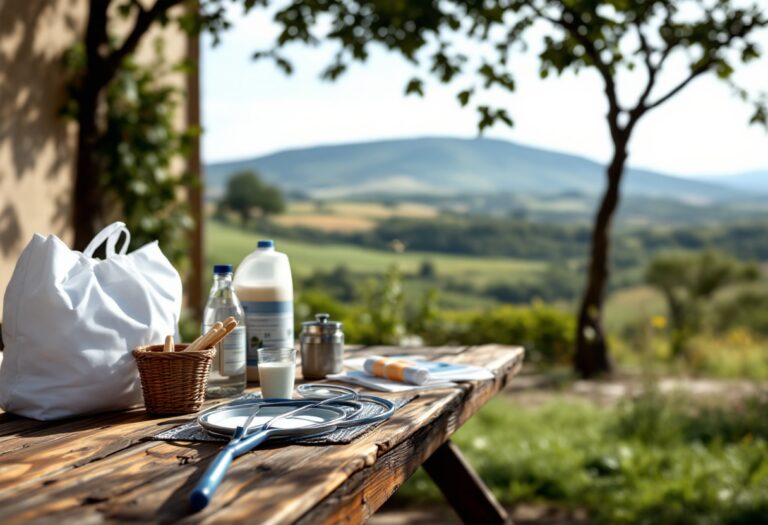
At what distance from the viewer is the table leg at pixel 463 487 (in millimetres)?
2598

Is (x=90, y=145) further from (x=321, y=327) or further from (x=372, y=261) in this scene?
(x=372, y=261)

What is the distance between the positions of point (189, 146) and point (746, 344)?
5179mm

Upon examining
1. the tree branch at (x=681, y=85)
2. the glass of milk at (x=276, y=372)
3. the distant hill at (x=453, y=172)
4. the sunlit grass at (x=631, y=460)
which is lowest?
the sunlit grass at (x=631, y=460)

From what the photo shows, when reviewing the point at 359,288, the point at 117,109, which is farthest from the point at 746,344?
the point at 117,109

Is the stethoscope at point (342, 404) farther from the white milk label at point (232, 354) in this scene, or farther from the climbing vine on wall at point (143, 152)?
the climbing vine on wall at point (143, 152)

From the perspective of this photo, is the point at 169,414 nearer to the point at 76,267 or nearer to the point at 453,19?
the point at 76,267

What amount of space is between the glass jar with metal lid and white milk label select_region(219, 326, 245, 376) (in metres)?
0.24

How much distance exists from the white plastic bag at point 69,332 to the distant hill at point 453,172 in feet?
70.0

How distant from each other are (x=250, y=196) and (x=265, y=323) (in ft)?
44.4

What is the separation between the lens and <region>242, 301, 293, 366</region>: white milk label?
178cm

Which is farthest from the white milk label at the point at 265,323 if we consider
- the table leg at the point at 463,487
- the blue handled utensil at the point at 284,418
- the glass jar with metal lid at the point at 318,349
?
the table leg at the point at 463,487

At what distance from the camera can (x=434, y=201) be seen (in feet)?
72.8

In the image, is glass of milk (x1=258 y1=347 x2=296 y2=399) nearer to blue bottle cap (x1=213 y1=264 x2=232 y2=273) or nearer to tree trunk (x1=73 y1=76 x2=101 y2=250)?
blue bottle cap (x1=213 y1=264 x2=232 y2=273)

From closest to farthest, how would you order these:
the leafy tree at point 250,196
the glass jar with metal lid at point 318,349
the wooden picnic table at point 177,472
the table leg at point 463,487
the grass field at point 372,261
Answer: the wooden picnic table at point 177,472 < the glass jar with metal lid at point 318,349 < the table leg at point 463,487 < the grass field at point 372,261 < the leafy tree at point 250,196
